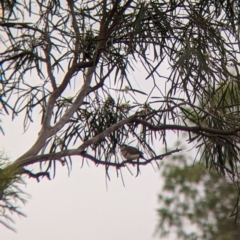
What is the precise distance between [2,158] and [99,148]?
91cm

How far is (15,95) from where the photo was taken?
1.96 metres

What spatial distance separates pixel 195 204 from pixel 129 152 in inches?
133

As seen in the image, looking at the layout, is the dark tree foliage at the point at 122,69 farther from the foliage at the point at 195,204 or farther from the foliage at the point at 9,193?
the foliage at the point at 195,204

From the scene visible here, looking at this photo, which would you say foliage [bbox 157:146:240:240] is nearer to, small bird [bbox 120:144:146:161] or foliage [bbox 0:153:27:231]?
small bird [bbox 120:144:146:161]

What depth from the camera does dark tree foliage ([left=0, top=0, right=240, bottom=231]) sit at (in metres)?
1.78

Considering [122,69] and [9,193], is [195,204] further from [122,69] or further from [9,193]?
[9,193]

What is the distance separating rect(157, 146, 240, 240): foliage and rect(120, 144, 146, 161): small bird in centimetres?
305

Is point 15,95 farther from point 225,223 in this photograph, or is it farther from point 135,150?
point 225,223

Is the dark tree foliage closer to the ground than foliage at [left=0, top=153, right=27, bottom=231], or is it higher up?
higher up

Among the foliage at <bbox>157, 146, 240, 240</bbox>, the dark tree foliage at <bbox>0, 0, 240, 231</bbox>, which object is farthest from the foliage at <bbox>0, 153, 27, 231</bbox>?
the foliage at <bbox>157, 146, 240, 240</bbox>

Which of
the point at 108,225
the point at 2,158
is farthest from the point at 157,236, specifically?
the point at 2,158

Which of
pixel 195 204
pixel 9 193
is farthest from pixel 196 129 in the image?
pixel 195 204

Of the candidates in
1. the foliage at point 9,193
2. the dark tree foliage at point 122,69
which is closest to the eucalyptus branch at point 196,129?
the dark tree foliage at point 122,69

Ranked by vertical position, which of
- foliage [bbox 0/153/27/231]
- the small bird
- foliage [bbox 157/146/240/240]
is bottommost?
foliage [bbox 0/153/27/231]
